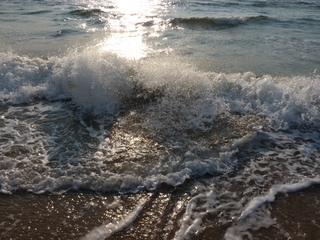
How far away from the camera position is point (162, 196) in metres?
3.25

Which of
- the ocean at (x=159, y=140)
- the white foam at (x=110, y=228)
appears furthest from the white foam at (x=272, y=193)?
the white foam at (x=110, y=228)

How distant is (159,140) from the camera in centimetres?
432

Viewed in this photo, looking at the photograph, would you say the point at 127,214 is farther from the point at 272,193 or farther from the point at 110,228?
the point at 272,193

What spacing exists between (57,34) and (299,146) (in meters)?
8.62

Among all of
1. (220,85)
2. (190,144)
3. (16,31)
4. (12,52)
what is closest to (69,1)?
(16,31)

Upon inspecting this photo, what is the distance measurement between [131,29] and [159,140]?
784 cm

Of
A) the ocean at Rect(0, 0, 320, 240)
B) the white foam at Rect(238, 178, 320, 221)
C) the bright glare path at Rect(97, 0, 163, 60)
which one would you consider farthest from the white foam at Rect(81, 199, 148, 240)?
the bright glare path at Rect(97, 0, 163, 60)

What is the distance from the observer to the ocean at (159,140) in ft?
9.67

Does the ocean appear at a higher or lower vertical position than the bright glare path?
lower

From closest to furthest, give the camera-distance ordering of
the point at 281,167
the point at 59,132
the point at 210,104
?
the point at 281,167 → the point at 59,132 → the point at 210,104

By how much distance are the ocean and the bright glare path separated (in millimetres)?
119

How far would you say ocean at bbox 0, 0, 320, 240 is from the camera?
116 inches

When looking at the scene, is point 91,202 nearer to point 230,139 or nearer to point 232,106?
point 230,139

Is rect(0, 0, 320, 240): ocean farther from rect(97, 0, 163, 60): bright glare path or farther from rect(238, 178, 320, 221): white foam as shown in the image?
rect(97, 0, 163, 60): bright glare path
